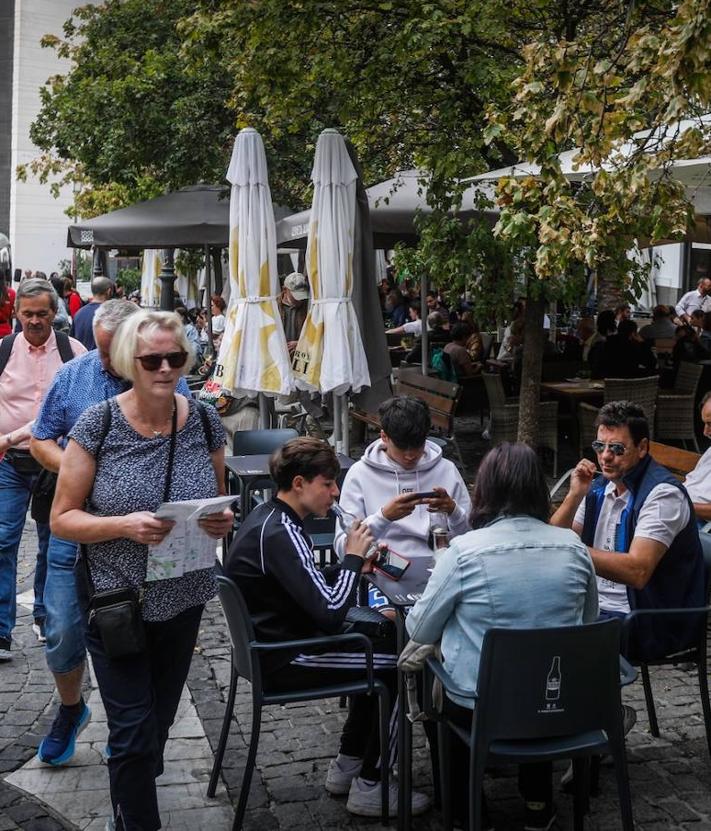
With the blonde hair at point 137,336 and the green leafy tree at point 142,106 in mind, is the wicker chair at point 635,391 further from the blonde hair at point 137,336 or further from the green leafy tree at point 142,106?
the green leafy tree at point 142,106

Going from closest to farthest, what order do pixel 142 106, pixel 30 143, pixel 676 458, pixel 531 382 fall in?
pixel 676 458 → pixel 531 382 → pixel 142 106 → pixel 30 143

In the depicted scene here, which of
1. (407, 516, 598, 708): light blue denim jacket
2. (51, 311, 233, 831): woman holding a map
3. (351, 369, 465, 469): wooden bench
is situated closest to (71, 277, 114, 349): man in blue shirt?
(351, 369, 465, 469): wooden bench

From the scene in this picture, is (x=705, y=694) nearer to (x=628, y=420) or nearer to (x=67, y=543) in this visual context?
(x=628, y=420)

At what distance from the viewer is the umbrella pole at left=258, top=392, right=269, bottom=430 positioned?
929cm

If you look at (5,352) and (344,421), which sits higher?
(5,352)

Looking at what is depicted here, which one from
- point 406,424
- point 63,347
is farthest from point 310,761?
point 63,347

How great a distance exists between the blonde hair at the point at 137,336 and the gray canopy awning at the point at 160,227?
898 centimetres

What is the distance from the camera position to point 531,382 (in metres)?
10.1

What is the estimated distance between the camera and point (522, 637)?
11.7 feet

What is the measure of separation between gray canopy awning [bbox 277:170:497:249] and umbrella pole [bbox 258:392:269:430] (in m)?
2.11

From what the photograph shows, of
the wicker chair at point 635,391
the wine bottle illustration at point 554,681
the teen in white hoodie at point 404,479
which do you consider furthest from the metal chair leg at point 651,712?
the wicker chair at point 635,391

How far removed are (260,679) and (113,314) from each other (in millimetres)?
1605

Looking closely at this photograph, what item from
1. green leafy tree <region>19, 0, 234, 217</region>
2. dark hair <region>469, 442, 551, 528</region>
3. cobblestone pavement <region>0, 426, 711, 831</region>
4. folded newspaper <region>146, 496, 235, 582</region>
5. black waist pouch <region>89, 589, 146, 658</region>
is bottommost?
cobblestone pavement <region>0, 426, 711, 831</region>

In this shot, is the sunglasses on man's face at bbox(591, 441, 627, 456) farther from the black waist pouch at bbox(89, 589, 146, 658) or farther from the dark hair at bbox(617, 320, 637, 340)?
the dark hair at bbox(617, 320, 637, 340)
